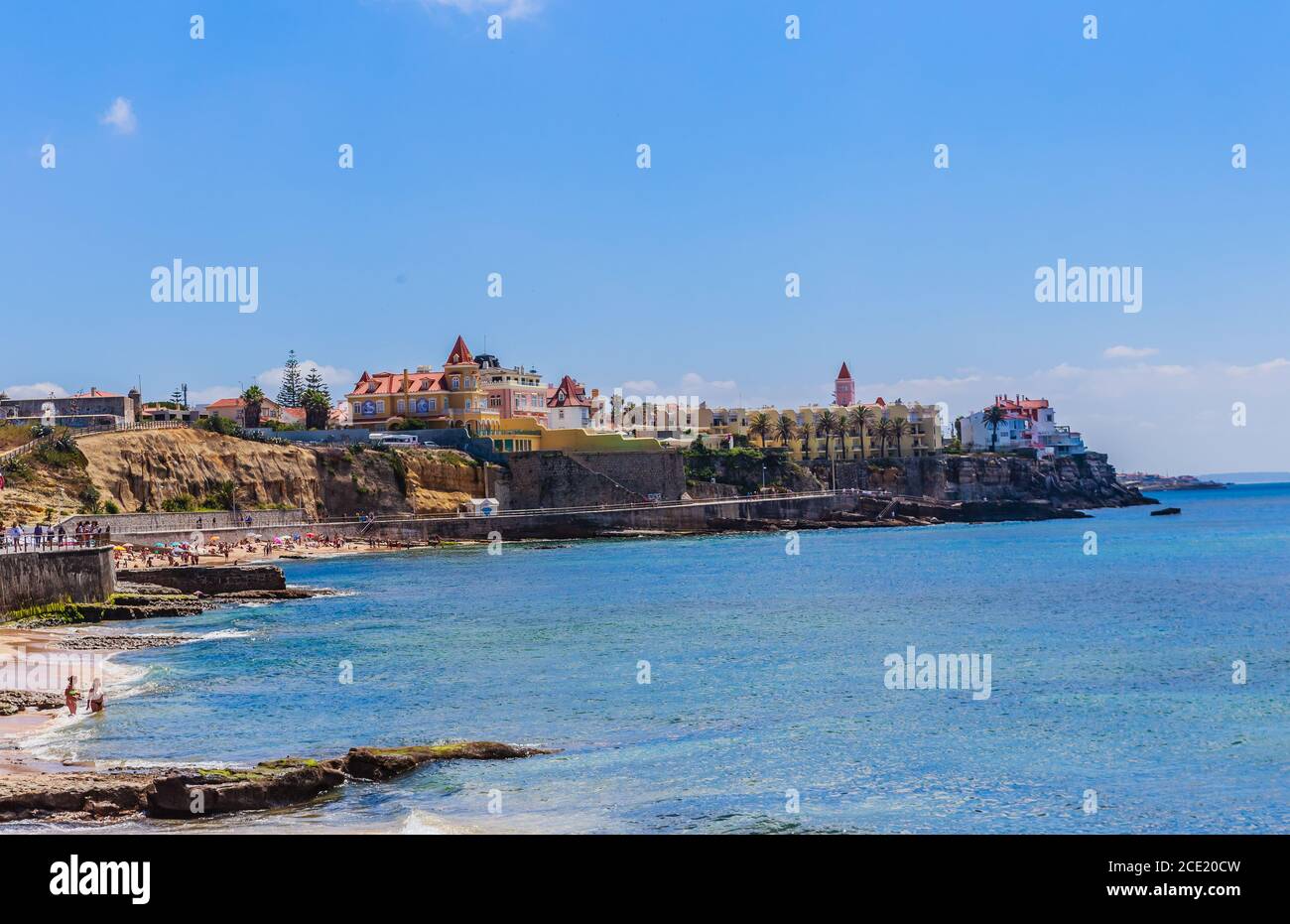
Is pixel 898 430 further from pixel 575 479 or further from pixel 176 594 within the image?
pixel 176 594

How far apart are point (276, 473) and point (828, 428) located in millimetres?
62440

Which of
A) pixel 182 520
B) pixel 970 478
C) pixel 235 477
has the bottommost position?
pixel 182 520

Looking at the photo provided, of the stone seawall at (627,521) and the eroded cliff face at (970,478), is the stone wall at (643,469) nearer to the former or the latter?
the stone seawall at (627,521)

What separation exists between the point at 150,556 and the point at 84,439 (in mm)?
18331

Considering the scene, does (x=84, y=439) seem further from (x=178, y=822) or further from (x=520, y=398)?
(x=178, y=822)

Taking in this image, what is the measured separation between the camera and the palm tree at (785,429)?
12356cm

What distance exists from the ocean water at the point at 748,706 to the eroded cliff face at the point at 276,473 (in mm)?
27385

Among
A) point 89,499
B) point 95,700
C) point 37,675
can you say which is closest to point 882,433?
point 89,499

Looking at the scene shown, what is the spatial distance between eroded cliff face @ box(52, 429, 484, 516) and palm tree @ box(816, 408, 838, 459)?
4664cm

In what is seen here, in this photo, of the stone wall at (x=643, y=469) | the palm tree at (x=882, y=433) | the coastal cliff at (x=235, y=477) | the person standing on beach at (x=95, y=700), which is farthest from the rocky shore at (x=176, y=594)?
the palm tree at (x=882, y=433)

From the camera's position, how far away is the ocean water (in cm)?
1451

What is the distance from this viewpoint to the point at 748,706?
70.4 feet

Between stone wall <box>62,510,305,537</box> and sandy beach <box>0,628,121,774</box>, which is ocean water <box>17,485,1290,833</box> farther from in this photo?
stone wall <box>62,510,305,537</box>
